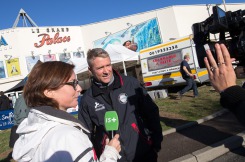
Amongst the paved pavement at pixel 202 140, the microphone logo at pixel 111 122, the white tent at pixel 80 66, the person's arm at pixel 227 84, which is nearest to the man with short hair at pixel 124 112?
the microphone logo at pixel 111 122

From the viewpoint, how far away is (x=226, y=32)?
73.0 inches

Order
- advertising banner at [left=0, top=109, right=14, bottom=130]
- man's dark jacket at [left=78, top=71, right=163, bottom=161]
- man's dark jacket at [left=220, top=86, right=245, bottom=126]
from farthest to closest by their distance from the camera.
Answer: advertising banner at [left=0, top=109, right=14, bottom=130] → man's dark jacket at [left=78, top=71, right=163, bottom=161] → man's dark jacket at [left=220, top=86, right=245, bottom=126]

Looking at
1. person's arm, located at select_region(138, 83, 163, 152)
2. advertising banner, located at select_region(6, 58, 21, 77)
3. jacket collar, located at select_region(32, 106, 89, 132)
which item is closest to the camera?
jacket collar, located at select_region(32, 106, 89, 132)

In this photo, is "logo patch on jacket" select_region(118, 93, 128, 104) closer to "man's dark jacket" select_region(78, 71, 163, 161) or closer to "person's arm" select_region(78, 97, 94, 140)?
"man's dark jacket" select_region(78, 71, 163, 161)

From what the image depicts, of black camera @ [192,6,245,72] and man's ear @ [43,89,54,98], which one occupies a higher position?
black camera @ [192,6,245,72]

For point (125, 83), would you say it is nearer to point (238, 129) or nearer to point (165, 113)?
point (238, 129)

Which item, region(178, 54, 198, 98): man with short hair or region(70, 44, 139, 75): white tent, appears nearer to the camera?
region(178, 54, 198, 98): man with short hair

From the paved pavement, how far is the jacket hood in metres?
3.48

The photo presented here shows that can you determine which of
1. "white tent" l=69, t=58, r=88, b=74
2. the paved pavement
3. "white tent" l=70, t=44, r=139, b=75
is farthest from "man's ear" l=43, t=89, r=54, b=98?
"white tent" l=69, t=58, r=88, b=74

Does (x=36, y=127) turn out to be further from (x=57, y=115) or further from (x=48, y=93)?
(x=48, y=93)

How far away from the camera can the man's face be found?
2.84 m

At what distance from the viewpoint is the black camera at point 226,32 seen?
172 cm

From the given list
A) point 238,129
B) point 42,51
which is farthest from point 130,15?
point 238,129

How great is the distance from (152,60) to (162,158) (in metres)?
10.4
